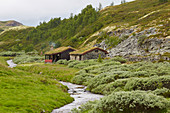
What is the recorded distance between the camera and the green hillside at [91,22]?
338ft

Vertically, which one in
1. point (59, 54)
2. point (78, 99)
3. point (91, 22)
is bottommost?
point (78, 99)

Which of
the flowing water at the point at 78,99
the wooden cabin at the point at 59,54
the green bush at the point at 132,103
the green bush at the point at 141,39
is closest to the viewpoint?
the green bush at the point at 132,103

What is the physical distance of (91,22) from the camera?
144125mm

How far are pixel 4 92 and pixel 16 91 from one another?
4.39ft

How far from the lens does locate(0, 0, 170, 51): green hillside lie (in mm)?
Result: 103144

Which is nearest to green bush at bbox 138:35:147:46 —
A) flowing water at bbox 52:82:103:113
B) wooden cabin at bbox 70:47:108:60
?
wooden cabin at bbox 70:47:108:60

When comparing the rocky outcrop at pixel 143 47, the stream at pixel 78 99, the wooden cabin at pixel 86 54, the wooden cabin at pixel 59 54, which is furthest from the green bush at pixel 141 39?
the stream at pixel 78 99

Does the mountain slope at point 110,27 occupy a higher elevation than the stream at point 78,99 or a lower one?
higher

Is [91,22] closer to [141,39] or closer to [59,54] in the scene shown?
[141,39]

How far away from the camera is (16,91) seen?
17.0m

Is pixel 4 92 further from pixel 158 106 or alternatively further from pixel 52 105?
pixel 158 106

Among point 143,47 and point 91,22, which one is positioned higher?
point 91,22

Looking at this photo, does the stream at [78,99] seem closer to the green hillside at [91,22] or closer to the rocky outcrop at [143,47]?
the rocky outcrop at [143,47]

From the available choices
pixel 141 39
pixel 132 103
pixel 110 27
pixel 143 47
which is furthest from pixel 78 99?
pixel 110 27
